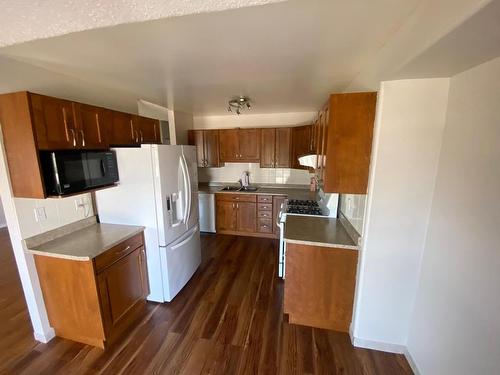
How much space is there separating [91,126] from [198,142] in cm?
242

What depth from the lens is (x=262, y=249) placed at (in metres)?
3.62

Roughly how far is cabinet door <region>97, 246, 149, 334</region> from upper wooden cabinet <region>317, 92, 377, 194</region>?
75.3 inches

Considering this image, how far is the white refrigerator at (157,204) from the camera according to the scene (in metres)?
2.16

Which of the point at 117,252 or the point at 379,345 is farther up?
the point at 117,252

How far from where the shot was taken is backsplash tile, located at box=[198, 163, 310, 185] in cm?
431

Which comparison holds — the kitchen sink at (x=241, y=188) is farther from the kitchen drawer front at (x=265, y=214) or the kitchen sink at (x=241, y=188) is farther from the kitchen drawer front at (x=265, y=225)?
the kitchen drawer front at (x=265, y=225)

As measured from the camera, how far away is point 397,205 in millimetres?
1583

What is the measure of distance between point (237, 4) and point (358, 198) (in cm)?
180

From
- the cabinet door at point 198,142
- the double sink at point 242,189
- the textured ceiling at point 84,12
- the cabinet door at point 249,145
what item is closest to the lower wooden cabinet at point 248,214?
the double sink at point 242,189

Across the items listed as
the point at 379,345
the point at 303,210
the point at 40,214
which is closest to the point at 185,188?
the point at 40,214

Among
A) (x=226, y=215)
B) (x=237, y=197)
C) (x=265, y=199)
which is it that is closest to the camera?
(x=265, y=199)

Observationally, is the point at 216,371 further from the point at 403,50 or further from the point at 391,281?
→ the point at 403,50

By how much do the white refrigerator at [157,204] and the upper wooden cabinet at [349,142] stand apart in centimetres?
156

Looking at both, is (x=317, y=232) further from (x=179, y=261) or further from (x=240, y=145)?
(x=240, y=145)
